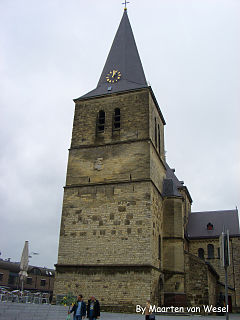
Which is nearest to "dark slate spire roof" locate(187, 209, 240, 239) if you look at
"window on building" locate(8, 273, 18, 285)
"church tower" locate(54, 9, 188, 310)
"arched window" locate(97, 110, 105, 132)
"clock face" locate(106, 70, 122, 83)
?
"church tower" locate(54, 9, 188, 310)

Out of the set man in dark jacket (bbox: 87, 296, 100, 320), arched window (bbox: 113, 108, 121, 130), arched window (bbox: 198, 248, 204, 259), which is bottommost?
man in dark jacket (bbox: 87, 296, 100, 320)

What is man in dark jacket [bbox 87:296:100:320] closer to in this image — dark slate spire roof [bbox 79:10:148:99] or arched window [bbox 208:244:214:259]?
dark slate spire roof [bbox 79:10:148:99]

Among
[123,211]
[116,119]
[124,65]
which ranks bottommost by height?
[123,211]

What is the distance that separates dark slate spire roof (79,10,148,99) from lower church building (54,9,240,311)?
12 cm

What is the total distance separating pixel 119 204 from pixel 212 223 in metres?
17.8

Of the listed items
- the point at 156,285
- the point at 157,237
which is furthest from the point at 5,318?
the point at 157,237

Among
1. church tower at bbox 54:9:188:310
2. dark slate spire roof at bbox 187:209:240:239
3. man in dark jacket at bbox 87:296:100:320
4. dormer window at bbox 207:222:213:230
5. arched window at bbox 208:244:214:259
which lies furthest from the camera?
dormer window at bbox 207:222:213:230

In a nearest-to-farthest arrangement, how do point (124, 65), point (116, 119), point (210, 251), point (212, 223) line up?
point (116, 119) < point (124, 65) < point (210, 251) < point (212, 223)

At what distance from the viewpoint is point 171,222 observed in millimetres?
23984

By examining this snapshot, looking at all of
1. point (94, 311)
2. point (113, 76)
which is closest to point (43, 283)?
point (113, 76)

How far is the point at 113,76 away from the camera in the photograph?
2725cm

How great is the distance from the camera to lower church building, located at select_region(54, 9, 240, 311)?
19.8 meters

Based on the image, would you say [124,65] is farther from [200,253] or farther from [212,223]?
[200,253]

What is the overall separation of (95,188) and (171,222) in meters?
5.87
